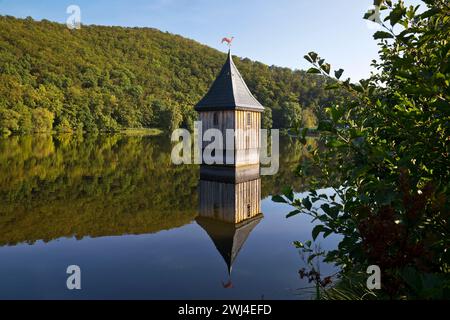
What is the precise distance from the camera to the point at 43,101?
54.6m

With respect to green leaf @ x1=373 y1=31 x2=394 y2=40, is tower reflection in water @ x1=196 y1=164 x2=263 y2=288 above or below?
below

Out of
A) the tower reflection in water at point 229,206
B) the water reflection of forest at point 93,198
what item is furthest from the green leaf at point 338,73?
the water reflection of forest at point 93,198

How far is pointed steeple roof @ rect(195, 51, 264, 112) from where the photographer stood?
16859mm

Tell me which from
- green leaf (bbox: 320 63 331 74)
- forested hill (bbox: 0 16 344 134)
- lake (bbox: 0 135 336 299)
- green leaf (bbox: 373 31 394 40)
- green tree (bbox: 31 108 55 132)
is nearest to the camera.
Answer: green leaf (bbox: 373 31 394 40)

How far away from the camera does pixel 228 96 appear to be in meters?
17.1

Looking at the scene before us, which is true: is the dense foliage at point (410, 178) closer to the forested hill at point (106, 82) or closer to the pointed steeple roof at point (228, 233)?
the pointed steeple roof at point (228, 233)

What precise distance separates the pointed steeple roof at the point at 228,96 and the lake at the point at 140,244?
422 cm

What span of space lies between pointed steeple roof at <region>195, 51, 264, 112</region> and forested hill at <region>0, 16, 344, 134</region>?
42077mm

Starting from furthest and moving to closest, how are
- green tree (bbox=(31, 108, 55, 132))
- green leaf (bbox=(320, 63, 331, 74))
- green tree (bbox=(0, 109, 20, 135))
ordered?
green tree (bbox=(31, 108, 55, 132))
green tree (bbox=(0, 109, 20, 135))
green leaf (bbox=(320, 63, 331, 74))

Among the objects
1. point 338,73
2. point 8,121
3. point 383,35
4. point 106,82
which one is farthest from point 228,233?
point 106,82

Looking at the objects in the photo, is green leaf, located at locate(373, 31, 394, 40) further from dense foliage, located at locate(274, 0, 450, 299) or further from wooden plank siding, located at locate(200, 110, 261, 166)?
wooden plank siding, located at locate(200, 110, 261, 166)

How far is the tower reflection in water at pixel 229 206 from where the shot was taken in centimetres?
827

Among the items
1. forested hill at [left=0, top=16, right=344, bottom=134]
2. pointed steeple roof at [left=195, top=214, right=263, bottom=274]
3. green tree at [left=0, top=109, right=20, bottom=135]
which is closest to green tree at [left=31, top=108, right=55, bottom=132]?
forested hill at [left=0, top=16, right=344, bottom=134]
